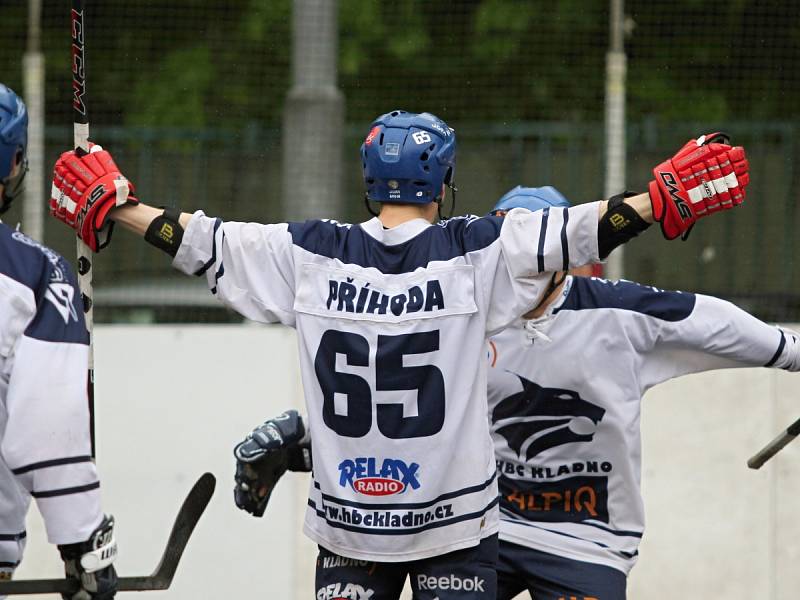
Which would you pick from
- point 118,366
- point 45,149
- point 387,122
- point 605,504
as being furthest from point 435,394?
point 45,149

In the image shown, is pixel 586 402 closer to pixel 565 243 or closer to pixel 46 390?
pixel 565 243

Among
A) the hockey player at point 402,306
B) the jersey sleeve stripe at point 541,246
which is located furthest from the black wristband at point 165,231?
the jersey sleeve stripe at point 541,246

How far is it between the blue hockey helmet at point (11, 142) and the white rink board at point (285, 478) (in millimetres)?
2441

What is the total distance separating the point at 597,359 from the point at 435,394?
802 millimetres

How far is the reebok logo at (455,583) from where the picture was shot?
3080mm

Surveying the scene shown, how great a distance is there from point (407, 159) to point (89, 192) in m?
0.74

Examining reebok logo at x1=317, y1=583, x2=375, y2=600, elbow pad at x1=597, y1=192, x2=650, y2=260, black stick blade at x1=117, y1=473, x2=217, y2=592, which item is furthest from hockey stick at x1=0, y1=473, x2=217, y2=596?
elbow pad at x1=597, y1=192, x2=650, y2=260

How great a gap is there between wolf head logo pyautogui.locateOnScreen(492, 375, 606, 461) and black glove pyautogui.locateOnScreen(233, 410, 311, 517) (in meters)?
0.59

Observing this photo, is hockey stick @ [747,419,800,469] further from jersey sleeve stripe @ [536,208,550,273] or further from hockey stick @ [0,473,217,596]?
hockey stick @ [0,473,217,596]

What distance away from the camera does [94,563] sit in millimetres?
2756

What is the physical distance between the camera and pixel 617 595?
3.67m

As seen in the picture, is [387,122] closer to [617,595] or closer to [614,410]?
[614,410]

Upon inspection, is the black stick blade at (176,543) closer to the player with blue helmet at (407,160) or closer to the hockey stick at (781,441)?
the player with blue helmet at (407,160)

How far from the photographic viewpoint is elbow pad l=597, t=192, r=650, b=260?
2953mm
